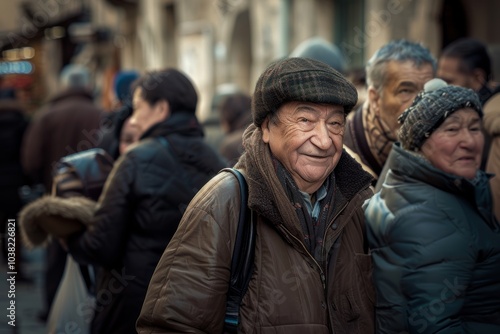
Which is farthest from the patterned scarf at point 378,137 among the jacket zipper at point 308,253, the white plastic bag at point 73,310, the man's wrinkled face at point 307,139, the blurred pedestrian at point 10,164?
the blurred pedestrian at point 10,164

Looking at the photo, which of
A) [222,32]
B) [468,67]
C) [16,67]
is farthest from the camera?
[16,67]

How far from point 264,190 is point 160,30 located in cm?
1925

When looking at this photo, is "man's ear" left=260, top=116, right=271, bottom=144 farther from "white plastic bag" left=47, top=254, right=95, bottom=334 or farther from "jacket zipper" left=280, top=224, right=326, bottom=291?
"white plastic bag" left=47, top=254, right=95, bottom=334

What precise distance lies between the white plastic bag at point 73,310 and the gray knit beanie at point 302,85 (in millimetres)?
2466

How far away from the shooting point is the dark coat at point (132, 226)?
4.73 meters

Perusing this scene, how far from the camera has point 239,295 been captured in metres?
2.96

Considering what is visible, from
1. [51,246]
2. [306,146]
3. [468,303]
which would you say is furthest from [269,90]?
[51,246]

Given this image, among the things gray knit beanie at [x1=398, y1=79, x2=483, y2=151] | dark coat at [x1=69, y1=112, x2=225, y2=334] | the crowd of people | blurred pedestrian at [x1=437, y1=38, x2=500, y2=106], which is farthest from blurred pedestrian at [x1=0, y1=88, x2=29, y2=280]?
gray knit beanie at [x1=398, y1=79, x2=483, y2=151]

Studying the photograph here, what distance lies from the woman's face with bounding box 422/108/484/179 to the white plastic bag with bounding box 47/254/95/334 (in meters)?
2.32

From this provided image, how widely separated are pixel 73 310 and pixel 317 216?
2.44 m

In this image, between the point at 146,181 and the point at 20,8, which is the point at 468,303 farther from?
the point at 20,8

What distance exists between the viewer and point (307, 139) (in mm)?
3090

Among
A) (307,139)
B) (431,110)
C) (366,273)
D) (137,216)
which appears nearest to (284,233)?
(307,139)

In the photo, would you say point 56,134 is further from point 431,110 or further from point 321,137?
point 321,137
